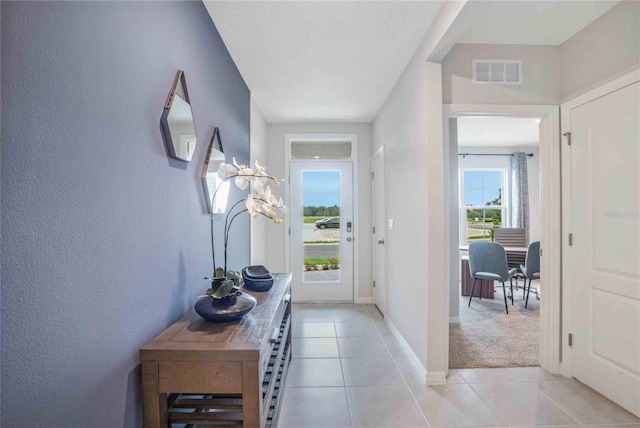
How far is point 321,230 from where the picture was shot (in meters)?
4.23

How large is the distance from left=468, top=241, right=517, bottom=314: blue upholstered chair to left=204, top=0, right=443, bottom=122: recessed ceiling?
7.30 ft

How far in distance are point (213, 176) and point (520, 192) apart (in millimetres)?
5836

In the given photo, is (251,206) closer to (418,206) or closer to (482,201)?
(418,206)

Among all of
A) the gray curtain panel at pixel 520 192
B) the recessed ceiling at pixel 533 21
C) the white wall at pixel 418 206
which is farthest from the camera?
the gray curtain panel at pixel 520 192

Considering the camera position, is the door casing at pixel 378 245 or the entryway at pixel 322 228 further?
the entryway at pixel 322 228

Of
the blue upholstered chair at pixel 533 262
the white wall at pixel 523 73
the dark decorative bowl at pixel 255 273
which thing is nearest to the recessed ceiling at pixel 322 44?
the white wall at pixel 523 73

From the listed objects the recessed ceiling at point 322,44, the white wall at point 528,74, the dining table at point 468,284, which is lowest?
the dining table at point 468,284

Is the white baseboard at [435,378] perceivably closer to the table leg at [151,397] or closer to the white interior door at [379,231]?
the white interior door at [379,231]

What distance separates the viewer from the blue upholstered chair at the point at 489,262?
372 cm

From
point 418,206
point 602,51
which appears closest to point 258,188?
point 418,206

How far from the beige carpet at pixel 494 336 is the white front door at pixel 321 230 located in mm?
1568

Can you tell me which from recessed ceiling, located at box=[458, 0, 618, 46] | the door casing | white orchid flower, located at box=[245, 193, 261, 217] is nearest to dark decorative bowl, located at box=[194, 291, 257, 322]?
white orchid flower, located at box=[245, 193, 261, 217]

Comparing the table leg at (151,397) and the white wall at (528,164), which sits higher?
the white wall at (528,164)

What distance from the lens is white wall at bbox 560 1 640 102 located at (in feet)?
6.11
